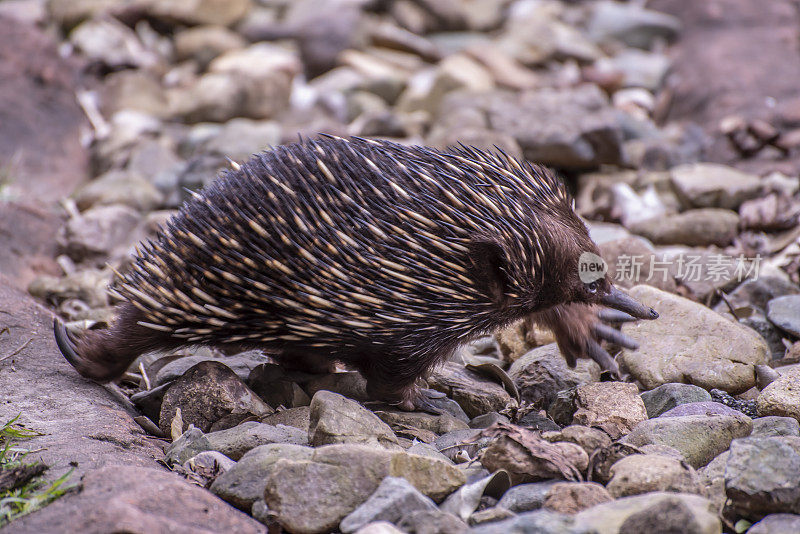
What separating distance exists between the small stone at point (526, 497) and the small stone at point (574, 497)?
60 millimetres

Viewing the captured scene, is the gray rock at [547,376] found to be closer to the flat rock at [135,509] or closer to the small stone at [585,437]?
the small stone at [585,437]

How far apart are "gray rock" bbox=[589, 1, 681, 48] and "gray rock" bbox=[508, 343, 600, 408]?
405 inches

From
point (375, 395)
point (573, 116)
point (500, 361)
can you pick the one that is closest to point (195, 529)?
point (375, 395)

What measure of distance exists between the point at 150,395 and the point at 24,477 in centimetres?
129

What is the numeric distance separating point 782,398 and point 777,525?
1.28m

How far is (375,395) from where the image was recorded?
437cm

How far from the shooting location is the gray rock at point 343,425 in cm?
358

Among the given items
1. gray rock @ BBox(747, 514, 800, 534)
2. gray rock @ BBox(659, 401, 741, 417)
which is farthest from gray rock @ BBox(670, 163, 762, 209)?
gray rock @ BBox(747, 514, 800, 534)

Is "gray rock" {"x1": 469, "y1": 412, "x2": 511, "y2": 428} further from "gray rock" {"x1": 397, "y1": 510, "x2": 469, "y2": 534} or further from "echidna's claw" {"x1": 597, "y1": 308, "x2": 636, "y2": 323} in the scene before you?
"gray rock" {"x1": 397, "y1": 510, "x2": 469, "y2": 534}

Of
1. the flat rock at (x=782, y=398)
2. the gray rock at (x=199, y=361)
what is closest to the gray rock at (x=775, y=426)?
the flat rock at (x=782, y=398)

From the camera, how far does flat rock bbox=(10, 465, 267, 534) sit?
8.80ft

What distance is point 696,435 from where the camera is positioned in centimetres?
359

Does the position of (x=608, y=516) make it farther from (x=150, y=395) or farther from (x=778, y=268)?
(x=778, y=268)

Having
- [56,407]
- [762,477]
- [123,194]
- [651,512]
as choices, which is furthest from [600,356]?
[123,194]
